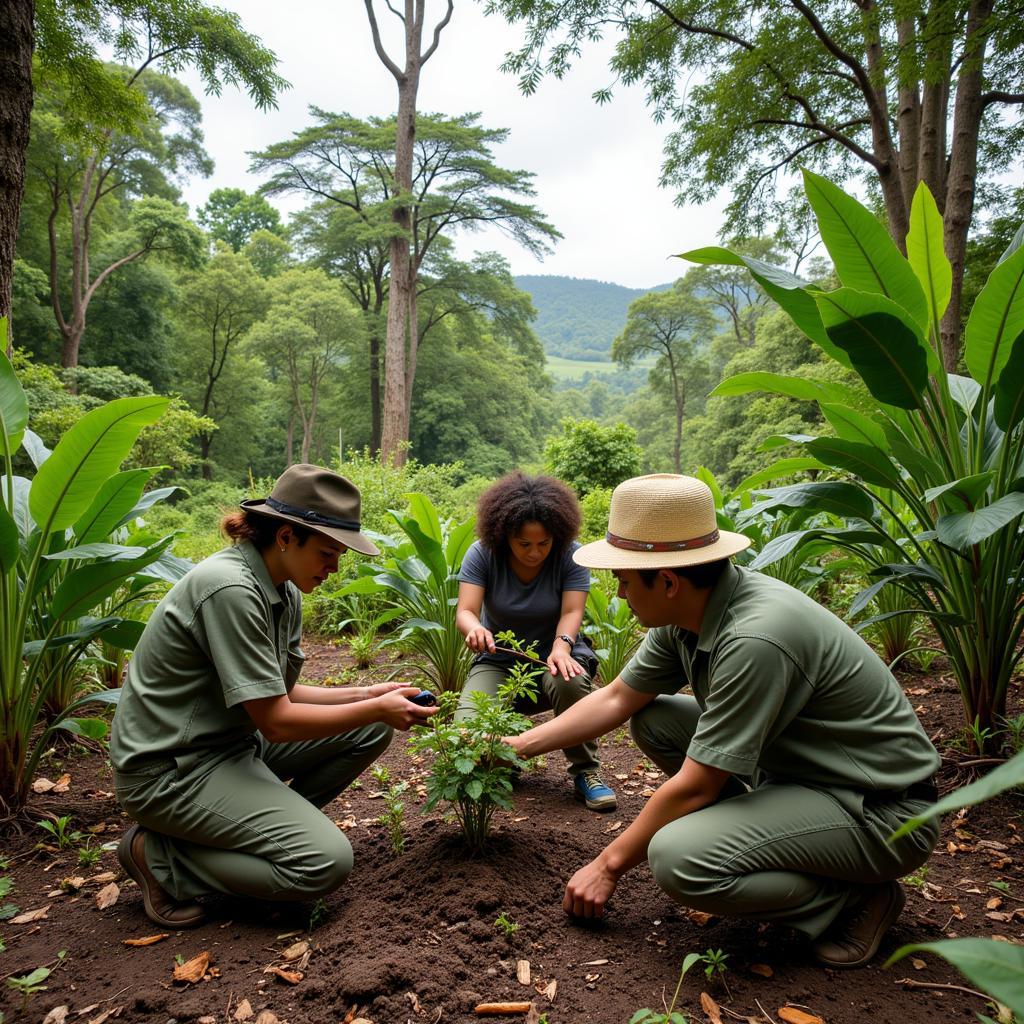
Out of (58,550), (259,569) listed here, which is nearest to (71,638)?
(58,550)

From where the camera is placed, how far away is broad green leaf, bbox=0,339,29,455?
235cm

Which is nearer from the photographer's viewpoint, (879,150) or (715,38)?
(879,150)

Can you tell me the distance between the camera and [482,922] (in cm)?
175

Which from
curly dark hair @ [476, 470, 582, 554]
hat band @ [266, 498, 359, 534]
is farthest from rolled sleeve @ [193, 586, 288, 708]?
curly dark hair @ [476, 470, 582, 554]

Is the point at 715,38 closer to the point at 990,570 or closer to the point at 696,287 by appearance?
the point at 990,570

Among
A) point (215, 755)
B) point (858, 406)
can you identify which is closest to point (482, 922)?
point (215, 755)

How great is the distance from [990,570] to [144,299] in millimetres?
23989

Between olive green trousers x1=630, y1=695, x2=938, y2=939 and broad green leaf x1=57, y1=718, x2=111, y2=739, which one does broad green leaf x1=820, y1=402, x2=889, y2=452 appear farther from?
broad green leaf x1=57, y1=718, x2=111, y2=739

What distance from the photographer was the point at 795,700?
1664 mm

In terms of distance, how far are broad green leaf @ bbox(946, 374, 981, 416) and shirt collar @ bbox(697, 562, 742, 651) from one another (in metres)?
1.42

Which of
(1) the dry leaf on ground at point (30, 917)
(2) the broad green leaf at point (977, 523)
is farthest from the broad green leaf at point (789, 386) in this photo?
(1) the dry leaf on ground at point (30, 917)

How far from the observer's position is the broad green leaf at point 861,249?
222 cm

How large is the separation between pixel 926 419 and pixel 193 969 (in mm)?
2695

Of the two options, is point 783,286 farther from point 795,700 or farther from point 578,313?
point 578,313
